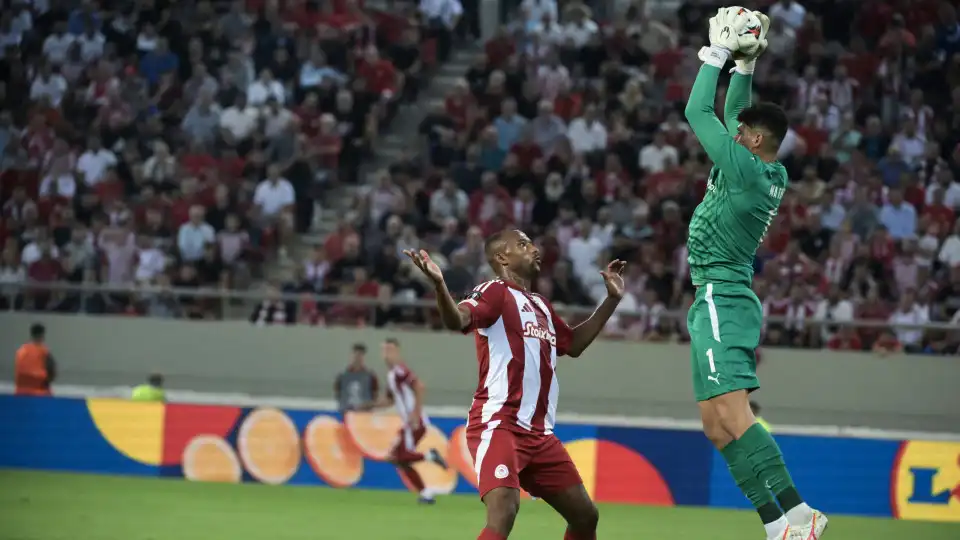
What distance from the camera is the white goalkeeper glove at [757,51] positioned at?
7.96 meters

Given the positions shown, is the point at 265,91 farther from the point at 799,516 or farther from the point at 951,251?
the point at 799,516

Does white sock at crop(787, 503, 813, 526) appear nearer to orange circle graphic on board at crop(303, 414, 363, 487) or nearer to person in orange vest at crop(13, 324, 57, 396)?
orange circle graphic on board at crop(303, 414, 363, 487)

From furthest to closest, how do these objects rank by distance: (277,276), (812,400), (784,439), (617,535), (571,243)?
(277,276), (571,243), (812,400), (784,439), (617,535)

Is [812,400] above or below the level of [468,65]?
below

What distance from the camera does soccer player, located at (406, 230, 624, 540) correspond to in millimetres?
7758

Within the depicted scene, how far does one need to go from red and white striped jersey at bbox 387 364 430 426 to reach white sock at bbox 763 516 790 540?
28.9 ft

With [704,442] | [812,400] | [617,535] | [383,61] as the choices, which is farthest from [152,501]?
[383,61]

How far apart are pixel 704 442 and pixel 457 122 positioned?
7.22m

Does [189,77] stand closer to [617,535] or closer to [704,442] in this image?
[704,442]

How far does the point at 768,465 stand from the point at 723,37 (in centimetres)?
227

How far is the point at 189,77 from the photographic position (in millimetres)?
Answer: 23234

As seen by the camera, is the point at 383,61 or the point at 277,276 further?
the point at 383,61

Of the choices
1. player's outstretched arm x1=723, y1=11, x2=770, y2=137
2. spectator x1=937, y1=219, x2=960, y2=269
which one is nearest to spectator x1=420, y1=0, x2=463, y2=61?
spectator x1=937, y1=219, x2=960, y2=269

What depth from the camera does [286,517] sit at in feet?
45.2
